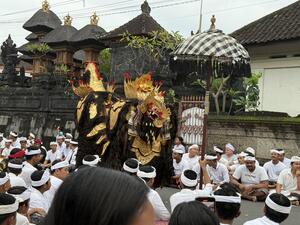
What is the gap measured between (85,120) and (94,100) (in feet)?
1.57

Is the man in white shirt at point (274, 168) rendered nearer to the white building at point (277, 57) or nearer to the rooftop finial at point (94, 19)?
the white building at point (277, 57)

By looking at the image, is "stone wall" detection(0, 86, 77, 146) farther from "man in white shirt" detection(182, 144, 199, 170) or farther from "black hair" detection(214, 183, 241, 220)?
"black hair" detection(214, 183, 241, 220)

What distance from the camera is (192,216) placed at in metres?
2.97

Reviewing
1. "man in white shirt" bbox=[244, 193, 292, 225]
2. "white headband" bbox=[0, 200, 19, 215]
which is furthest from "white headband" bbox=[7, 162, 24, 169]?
"man in white shirt" bbox=[244, 193, 292, 225]

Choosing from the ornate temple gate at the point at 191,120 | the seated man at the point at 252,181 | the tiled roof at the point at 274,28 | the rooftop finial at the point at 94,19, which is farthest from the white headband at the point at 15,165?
the rooftop finial at the point at 94,19

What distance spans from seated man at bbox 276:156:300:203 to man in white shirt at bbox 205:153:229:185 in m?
1.06

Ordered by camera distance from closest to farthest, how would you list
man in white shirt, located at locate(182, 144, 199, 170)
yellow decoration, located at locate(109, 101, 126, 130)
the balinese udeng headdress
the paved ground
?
the paved ground → the balinese udeng headdress → yellow decoration, located at locate(109, 101, 126, 130) → man in white shirt, located at locate(182, 144, 199, 170)

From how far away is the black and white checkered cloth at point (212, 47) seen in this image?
290 inches

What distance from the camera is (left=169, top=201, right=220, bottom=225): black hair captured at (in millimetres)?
2951

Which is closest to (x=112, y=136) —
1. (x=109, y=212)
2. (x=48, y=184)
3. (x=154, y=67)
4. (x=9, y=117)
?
(x=48, y=184)

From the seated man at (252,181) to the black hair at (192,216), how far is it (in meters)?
6.93

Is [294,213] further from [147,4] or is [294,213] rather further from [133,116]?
[147,4]

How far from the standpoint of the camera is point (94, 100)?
32.8 ft

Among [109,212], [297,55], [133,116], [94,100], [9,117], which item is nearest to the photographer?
[109,212]
